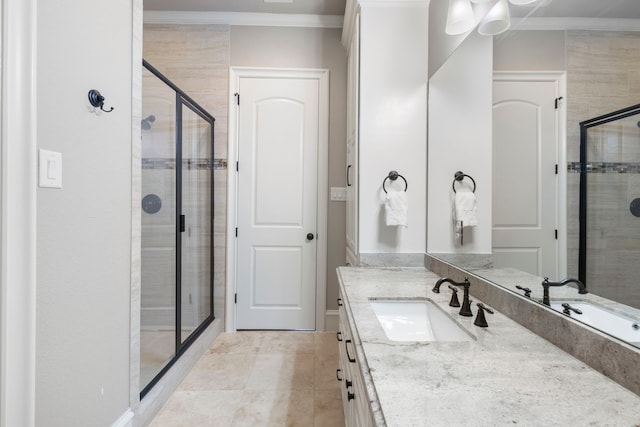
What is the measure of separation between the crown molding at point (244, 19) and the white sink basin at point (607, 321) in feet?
9.11

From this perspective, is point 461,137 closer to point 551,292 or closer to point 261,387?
point 551,292

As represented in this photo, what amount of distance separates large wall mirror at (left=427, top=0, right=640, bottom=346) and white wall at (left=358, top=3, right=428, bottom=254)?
42 cm

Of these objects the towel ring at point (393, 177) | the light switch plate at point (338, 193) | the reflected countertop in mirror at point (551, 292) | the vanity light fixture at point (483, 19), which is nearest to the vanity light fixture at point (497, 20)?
the vanity light fixture at point (483, 19)

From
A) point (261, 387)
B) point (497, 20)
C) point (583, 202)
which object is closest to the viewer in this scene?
point (583, 202)

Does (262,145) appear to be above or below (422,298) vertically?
above

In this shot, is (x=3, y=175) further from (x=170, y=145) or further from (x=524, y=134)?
(x=524, y=134)

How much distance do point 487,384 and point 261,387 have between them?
165 centimetres

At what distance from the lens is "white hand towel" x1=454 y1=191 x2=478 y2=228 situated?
Answer: 155 cm

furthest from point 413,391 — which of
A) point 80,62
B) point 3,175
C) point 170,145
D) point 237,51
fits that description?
point 237,51

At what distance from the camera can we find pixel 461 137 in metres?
1.69

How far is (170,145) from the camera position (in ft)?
6.84

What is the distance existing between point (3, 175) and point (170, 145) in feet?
4.25

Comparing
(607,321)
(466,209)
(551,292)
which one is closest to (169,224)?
(466,209)

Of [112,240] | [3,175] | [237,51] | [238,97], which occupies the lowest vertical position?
[112,240]
